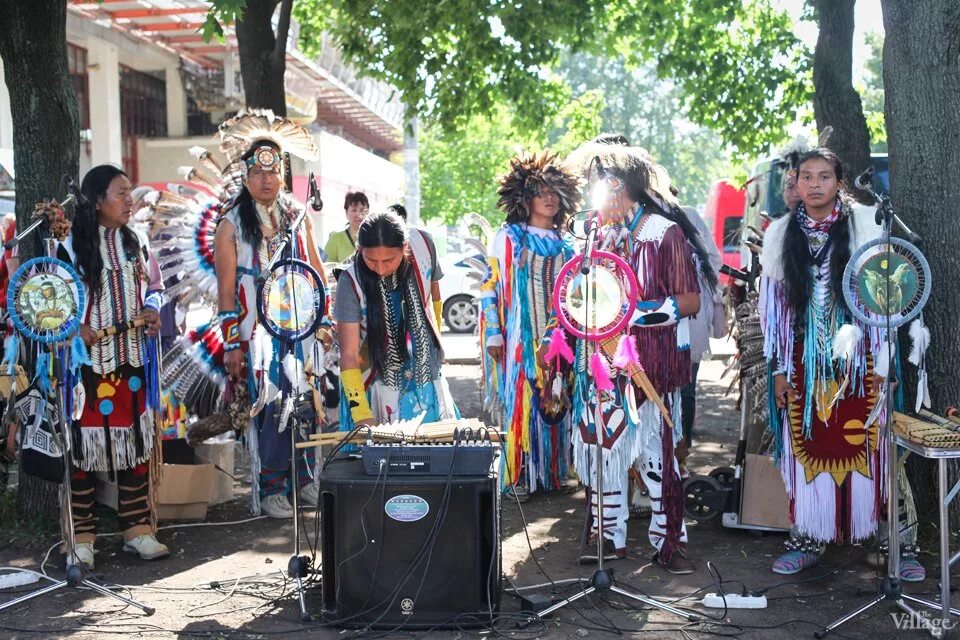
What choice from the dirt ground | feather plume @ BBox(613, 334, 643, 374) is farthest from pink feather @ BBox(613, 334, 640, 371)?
the dirt ground

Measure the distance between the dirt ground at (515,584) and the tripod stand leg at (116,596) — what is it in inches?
1.2

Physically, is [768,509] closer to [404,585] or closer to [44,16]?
[404,585]

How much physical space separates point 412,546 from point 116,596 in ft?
A: 4.58

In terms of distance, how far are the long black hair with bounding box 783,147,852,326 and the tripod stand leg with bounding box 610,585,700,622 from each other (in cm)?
138

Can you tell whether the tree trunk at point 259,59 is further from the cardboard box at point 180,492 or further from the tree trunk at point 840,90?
the tree trunk at point 840,90

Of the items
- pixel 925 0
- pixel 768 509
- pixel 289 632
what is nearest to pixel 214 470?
pixel 289 632

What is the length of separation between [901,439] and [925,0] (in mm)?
2134

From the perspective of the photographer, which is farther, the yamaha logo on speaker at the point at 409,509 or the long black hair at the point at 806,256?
the long black hair at the point at 806,256

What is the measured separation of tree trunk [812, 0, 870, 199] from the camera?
26.2 feet

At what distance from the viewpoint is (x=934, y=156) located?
195 inches

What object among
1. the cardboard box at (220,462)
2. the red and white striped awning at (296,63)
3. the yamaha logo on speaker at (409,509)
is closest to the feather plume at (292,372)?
the cardboard box at (220,462)

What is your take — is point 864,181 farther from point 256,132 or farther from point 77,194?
point 77,194

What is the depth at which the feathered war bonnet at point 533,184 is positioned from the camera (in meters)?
5.95

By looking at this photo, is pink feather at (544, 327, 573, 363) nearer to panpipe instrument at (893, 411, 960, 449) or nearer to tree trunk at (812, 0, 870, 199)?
panpipe instrument at (893, 411, 960, 449)
